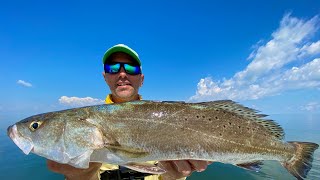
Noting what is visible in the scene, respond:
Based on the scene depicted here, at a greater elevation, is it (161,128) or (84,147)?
(161,128)

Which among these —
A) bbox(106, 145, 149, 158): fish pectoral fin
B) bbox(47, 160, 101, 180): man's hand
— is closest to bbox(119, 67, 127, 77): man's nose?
bbox(47, 160, 101, 180): man's hand

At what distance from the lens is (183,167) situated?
5301 mm

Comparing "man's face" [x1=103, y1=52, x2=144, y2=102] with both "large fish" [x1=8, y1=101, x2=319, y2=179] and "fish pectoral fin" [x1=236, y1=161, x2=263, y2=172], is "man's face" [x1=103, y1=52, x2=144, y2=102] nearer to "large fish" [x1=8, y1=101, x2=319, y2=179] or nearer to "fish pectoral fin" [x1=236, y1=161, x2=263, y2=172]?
"large fish" [x1=8, y1=101, x2=319, y2=179]

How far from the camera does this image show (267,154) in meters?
4.72

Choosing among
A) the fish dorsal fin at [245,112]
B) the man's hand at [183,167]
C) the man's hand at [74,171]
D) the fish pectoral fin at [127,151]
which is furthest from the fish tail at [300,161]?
the man's hand at [74,171]

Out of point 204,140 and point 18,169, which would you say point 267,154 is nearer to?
point 204,140

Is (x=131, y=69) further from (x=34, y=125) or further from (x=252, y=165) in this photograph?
(x=252, y=165)

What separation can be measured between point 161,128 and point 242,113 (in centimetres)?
155

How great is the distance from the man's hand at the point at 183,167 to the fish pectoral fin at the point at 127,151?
4.05 ft

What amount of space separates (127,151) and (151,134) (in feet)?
1.58

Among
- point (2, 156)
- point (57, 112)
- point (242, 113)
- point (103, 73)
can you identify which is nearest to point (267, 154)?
point (242, 113)

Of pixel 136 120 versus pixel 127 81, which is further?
pixel 127 81

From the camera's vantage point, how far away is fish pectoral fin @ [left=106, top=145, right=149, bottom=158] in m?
4.25

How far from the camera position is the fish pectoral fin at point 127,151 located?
4.25 metres
